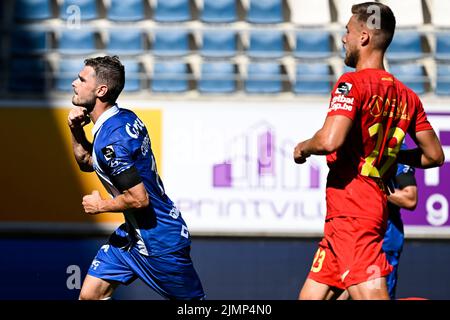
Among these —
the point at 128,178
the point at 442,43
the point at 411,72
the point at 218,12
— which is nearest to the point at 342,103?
the point at 128,178

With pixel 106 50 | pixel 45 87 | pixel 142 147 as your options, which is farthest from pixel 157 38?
pixel 142 147

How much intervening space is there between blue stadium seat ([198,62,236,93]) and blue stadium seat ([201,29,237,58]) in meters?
0.17

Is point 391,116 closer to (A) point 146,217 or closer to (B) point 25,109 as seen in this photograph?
(A) point 146,217

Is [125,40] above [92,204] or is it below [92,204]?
above

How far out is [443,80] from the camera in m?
11.9

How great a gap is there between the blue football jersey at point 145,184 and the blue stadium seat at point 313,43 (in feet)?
22.3

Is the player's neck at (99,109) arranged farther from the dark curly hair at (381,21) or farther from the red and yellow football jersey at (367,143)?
the dark curly hair at (381,21)

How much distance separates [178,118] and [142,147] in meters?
5.03

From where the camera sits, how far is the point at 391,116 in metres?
5.18

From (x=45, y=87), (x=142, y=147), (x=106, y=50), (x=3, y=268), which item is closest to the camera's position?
(x=142, y=147)

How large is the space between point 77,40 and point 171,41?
1.12 metres

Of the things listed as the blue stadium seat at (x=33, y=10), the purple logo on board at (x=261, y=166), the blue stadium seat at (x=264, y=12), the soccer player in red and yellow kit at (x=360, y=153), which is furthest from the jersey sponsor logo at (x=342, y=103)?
the blue stadium seat at (x=33, y=10)

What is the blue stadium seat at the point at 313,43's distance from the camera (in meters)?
12.4

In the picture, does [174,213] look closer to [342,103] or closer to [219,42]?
[342,103]
